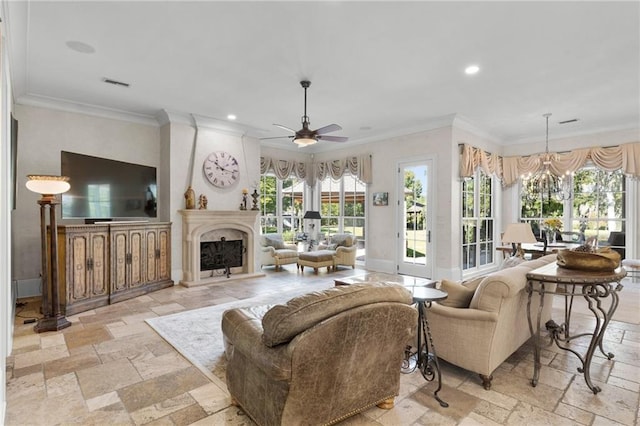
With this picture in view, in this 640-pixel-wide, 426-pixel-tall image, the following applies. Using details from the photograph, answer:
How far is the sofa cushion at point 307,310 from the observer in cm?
166

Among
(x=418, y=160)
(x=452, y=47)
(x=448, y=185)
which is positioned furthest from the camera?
(x=418, y=160)

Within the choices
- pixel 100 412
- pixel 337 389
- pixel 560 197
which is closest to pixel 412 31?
pixel 337 389

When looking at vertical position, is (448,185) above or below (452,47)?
below

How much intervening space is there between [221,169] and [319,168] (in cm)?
279

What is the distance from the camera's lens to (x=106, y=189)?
5031mm

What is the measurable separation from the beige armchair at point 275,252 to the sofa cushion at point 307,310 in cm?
553

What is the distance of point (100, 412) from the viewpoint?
2217mm

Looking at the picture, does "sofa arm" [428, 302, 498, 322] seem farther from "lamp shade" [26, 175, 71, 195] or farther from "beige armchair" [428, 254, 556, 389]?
"lamp shade" [26, 175, 71, 195]

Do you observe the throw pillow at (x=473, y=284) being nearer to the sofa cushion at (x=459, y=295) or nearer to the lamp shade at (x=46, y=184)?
the sofa cushion at (x=459, y=295)

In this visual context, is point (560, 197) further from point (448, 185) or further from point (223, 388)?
point (223, 388)

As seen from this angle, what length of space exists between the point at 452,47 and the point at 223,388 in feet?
12.1

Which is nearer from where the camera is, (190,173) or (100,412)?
(100,412)

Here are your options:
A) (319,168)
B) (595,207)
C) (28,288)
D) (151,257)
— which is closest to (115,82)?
(151,257)

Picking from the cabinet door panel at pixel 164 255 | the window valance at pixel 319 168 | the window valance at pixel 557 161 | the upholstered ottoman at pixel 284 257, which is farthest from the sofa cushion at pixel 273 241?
the window valance at pixel 557 161
